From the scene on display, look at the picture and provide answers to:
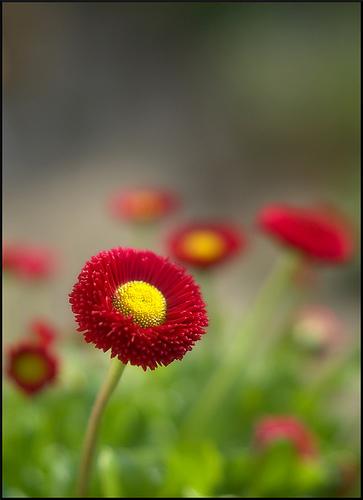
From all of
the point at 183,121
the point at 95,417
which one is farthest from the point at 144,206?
the point at 183,121

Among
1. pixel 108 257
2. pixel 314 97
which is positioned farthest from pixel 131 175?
pixel 108 257

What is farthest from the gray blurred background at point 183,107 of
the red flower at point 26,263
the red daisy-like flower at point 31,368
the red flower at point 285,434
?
the red daisy-like flower at point 31,368

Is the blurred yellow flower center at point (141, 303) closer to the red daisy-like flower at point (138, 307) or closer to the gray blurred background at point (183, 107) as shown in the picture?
the red daisy-like flower at point (138, 307)

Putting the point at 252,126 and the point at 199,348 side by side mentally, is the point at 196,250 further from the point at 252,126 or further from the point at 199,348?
the point at 252,126

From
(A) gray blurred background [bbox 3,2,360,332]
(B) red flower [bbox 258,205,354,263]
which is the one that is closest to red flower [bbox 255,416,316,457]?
(B) red flower [bbox 258,205,354,263]

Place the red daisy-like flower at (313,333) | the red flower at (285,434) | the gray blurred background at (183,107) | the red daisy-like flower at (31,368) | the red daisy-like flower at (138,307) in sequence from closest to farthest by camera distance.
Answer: the red daisy-like flower at (138,307) < the red daisy-like flower at (31,368) < the red flower at (285,434) < the red daisy-like flower at (313,333) < the gray blurred background at (183,107)

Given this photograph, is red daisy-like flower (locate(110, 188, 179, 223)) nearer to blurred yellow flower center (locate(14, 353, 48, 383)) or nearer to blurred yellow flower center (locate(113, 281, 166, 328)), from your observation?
blurred yellow flower center (locate(14, 353, 48, 383))

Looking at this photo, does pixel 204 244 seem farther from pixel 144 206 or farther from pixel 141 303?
pixel 141 303

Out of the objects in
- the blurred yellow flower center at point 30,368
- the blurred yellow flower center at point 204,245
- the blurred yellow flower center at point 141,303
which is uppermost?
the blurred yellow flower center at point 204,245
